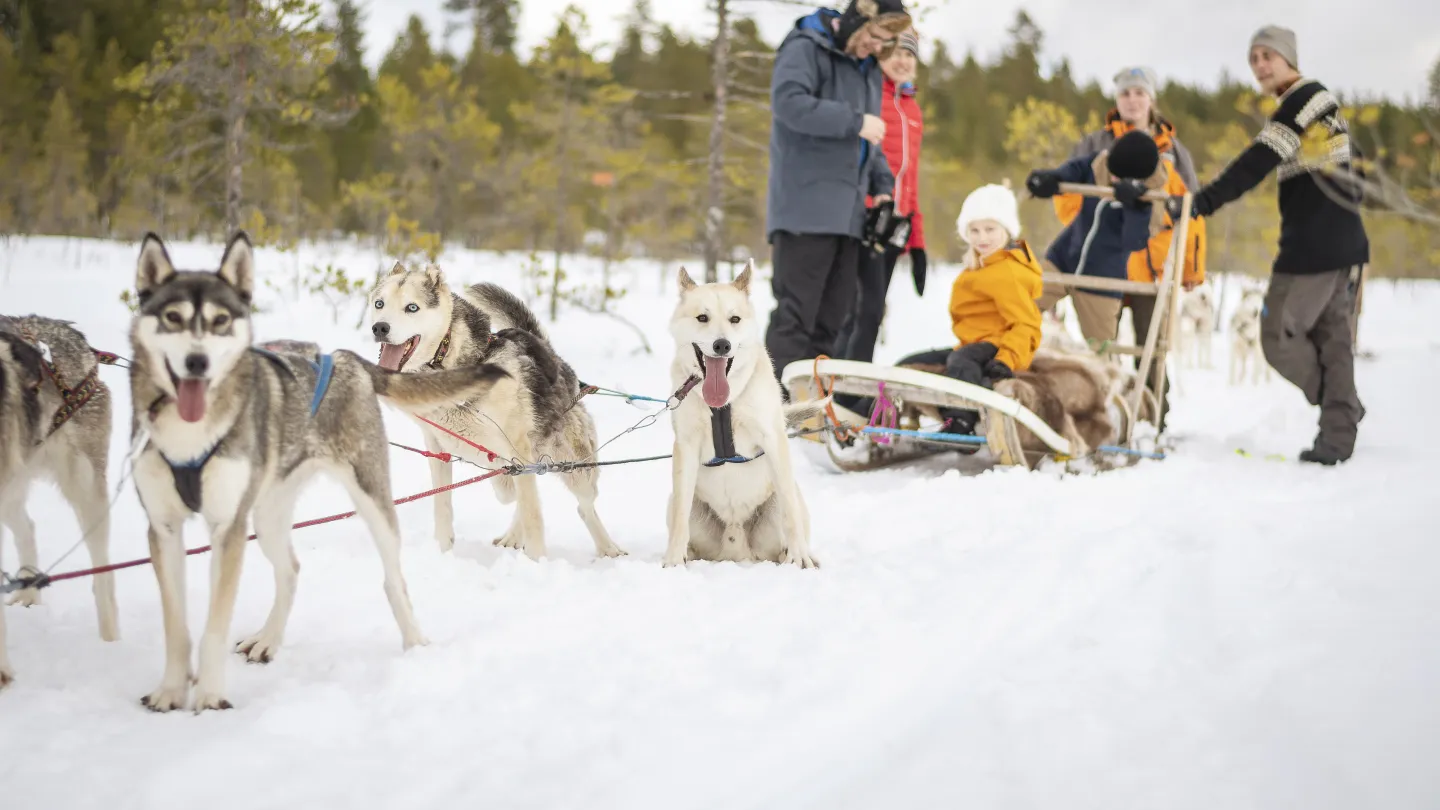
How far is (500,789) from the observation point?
5.46ft

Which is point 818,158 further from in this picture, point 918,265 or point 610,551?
point 610,551

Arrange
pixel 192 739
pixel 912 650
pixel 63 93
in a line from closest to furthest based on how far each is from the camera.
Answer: pixel 192 739 → pixel 912 650 → pixel 63 93

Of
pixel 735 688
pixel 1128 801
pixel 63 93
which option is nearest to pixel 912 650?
pixel 735 688

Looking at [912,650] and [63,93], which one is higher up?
[63,93]

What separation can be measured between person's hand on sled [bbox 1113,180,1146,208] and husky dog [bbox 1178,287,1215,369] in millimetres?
8345

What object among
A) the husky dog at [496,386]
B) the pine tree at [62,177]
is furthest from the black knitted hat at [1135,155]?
the pine tree at [62,177]

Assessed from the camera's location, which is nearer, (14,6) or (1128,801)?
(1128,801)

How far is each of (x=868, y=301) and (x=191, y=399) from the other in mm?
4163

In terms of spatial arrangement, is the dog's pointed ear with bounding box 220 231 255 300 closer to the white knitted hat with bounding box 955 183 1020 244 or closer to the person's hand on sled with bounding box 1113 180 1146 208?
the white knitted hat with bounding box 955 183 1020 244

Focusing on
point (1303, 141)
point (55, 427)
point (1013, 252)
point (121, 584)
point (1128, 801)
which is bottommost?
point (121, 584)

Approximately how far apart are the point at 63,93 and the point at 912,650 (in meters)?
10.8

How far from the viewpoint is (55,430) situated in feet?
7.88

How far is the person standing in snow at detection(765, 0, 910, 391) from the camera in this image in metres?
4.71

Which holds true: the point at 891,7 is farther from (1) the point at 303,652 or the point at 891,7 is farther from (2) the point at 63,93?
(2) the point at 63,93
